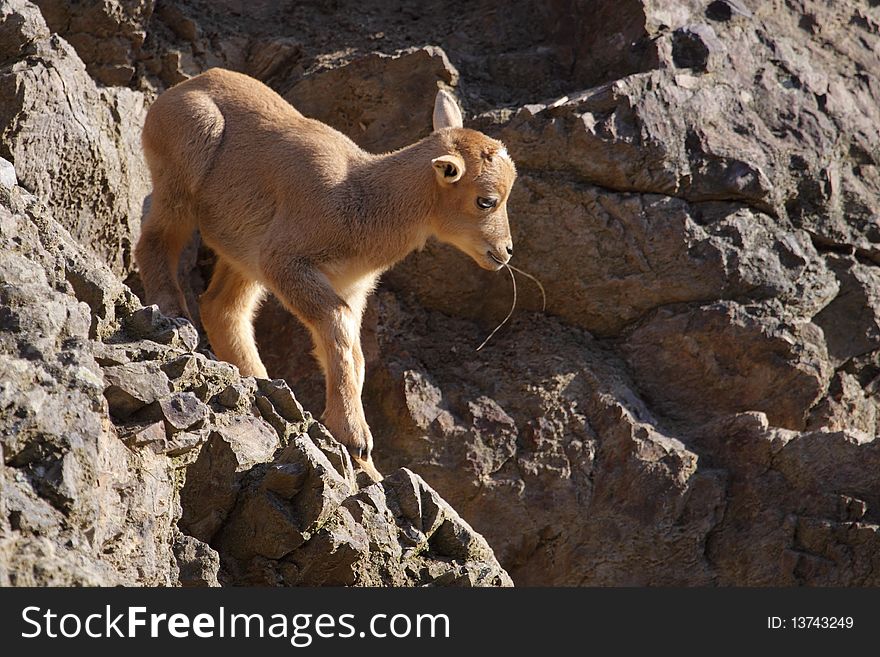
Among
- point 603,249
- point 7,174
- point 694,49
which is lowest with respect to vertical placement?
point 603,249

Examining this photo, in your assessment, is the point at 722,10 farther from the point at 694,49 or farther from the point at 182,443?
the point at 182,443

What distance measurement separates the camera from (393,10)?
1459 centimetres

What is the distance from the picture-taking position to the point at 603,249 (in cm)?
1268

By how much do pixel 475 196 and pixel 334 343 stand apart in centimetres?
192

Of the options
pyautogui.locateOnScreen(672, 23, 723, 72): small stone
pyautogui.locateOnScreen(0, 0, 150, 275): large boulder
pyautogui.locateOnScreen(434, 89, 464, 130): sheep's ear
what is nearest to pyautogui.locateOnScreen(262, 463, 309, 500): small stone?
pyautogui.locateOnScreen(0, 0, 150, 275): large boulder

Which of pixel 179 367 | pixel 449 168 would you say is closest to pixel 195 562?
pixel 179 367

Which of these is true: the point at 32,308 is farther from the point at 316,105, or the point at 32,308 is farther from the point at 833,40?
the point at 833,40

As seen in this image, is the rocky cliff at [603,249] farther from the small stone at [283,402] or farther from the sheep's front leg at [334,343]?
the small stone at [283,402]

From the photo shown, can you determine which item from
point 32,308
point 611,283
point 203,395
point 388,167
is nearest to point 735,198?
point 611,283

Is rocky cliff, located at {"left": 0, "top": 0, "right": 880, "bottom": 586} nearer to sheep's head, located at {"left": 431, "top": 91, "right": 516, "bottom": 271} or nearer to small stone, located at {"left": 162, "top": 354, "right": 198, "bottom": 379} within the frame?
sheep's head, located at {"left": 431, "top": 91, "right": 516, "bottom": 271}

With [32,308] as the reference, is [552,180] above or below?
below

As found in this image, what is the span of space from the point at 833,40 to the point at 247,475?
32.3 feet

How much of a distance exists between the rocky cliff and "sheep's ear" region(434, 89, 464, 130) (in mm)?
924

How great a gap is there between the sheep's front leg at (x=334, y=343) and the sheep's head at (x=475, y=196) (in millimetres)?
1255
